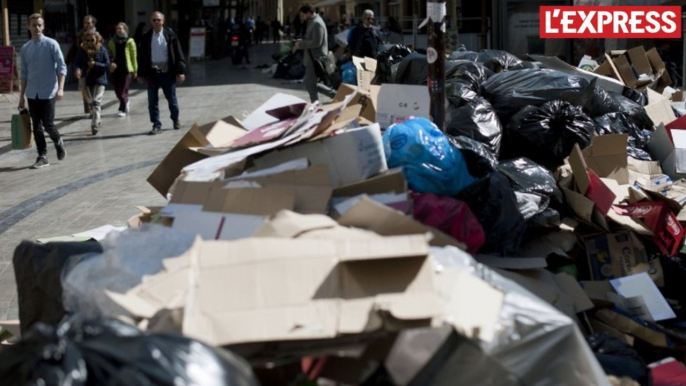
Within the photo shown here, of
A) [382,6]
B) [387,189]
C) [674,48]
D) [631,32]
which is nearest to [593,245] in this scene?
[387,189]

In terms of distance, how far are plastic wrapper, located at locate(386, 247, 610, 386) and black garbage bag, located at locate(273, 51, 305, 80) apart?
58.4 ft

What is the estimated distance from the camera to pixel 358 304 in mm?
2902

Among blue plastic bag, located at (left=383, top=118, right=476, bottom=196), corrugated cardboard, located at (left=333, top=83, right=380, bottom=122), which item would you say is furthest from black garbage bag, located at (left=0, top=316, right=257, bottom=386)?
corrugated cardboard, located at (left=333, top=83, right=380, bottom=122)

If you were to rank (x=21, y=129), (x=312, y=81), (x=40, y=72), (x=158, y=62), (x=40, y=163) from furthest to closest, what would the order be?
(x=312, y=81)
(x=158, y=62)
(x=40, y=163)
(x=21, y=129)
(x=40, y=72)

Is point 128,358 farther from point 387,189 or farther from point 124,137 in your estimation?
point 124,137

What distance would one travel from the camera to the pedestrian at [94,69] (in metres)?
13.1

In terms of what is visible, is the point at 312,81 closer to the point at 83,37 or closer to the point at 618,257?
the point at 83,37

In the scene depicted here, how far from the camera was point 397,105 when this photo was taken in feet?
19.3

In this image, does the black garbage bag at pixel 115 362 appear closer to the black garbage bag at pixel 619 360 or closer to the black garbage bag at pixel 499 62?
the black garbage bag at pixel 619 360

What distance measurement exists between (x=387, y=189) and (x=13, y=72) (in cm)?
1362

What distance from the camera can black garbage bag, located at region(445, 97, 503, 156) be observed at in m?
6.07

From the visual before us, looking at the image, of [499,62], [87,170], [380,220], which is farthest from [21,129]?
[380,220]

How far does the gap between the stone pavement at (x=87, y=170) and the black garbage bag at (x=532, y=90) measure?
1.89 metres

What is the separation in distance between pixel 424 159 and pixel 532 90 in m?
2.44
